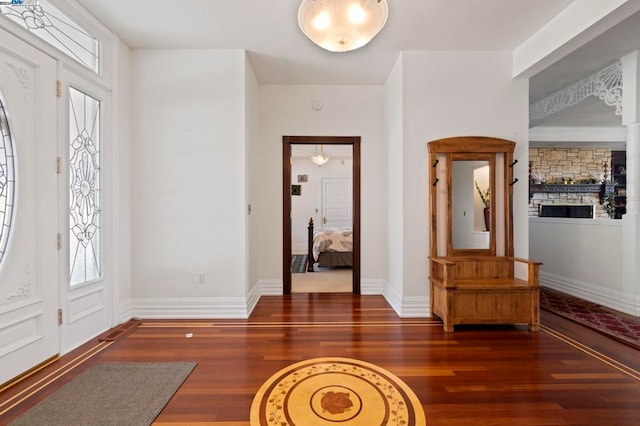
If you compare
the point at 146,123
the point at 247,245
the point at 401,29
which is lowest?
the point at 247,245

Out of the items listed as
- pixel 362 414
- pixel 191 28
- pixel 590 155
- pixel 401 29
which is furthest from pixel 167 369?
pixel 590 155

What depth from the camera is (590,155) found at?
716cm

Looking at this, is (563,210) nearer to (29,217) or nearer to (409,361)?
(409,361)

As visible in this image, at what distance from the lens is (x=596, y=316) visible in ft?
10.7

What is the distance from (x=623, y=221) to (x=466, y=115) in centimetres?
224

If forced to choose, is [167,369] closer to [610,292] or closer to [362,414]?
[362,414]

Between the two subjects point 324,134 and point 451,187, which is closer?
point 451,187

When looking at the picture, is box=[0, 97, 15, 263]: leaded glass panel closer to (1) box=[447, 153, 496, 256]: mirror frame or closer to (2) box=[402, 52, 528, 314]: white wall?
(2) box=[402, 52, 528, 314]: white wall

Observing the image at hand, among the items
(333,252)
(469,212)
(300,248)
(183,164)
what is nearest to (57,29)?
(183,164)

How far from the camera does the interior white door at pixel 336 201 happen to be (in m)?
8.92

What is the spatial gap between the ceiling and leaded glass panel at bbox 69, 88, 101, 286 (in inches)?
35.1

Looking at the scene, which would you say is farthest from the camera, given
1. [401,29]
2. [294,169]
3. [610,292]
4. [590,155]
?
[294,169]

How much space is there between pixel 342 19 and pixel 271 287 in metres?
3.37

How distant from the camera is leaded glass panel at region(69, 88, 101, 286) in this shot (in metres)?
2.63
